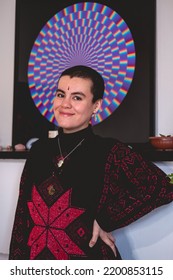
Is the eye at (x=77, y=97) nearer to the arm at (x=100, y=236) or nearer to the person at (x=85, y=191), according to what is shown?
the person at (x=85, y=191)

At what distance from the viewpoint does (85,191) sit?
3.03 feet

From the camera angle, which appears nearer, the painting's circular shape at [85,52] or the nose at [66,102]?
the nose at [66,102]

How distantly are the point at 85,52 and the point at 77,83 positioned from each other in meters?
1.06

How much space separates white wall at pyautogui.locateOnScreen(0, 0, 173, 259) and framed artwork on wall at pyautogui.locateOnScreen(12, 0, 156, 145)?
6 cm

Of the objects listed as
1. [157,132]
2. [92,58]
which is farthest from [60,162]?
[92,58]

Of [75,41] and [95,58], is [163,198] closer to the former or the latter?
[95,58]

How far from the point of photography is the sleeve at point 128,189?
0.93m

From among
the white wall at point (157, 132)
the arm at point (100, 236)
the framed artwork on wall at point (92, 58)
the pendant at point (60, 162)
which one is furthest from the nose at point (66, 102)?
the framed artwork on wall at point (92, 58)

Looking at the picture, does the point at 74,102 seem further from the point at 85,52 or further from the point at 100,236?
the point at 85,52

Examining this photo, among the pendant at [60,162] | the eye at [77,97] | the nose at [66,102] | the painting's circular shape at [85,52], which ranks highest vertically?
the painting's circular shape at [85,52]

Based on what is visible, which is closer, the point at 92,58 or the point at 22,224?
the point at 22,224

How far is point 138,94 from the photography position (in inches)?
71.3

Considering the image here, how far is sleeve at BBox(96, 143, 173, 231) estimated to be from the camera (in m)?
0.93
